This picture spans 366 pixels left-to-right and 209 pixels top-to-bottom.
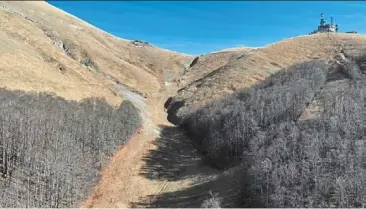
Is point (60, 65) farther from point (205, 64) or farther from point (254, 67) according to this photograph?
point (205, 64)

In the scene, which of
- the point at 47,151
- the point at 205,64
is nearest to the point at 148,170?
the point at 47,151

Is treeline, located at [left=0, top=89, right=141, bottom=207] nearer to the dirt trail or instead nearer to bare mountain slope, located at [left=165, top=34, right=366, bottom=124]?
the dirt trail

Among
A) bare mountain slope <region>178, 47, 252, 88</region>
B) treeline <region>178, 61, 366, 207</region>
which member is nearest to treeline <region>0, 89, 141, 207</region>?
treeline <region>178, 61, 366, 207</region>

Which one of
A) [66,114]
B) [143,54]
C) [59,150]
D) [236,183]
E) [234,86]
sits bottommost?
[236,183]

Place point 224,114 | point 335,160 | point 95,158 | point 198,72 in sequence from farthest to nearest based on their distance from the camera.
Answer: point 198,72 → point 224,114 → point 95,158 → point 335,160

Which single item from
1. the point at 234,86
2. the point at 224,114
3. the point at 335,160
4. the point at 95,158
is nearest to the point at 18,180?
the point at 95,158

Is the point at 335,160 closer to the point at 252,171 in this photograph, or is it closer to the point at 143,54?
the point at 252,171
